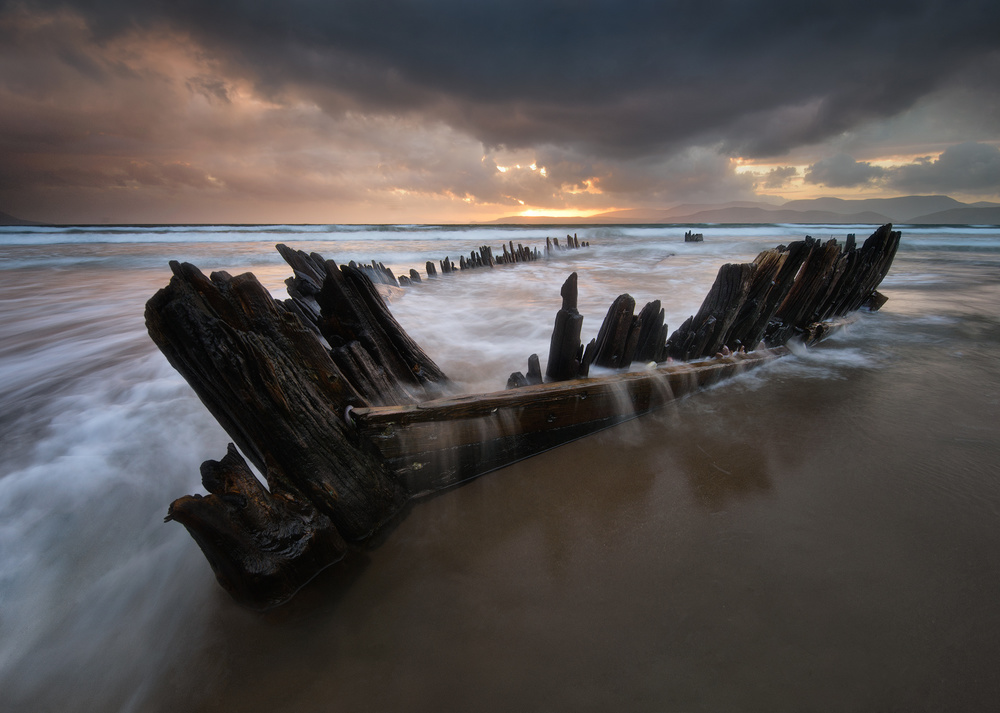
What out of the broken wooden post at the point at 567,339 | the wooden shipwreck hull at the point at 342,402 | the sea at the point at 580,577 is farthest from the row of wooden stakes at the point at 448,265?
the sea at the point at 580,577

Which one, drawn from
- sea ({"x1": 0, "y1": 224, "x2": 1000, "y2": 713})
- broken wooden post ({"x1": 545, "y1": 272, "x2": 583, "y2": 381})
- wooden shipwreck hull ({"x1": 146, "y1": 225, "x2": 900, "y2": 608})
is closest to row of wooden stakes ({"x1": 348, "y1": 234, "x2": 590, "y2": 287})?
wooden shipwreck hull ({"x1": 146, "y1": 225, "x2": 900, "y2": 608})

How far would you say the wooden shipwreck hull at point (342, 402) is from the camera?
1.64m

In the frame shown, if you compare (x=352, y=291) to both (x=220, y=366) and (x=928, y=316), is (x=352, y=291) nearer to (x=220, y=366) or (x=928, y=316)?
(x=220, y=366)

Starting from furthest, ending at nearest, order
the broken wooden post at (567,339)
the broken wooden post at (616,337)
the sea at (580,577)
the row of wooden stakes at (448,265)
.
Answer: the row of wooden stakes at (448,265)
the broken wooden post at (616,337)
the broken wooden post at (567,339)
the sea at (580,577)

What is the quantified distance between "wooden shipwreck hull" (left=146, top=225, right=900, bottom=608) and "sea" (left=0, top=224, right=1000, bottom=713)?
0.19 meters

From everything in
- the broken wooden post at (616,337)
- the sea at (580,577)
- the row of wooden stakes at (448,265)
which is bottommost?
the sea at (580,577)

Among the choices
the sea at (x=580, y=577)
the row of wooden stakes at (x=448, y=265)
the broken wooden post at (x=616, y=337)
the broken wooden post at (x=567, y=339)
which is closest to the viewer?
the sea at (x=580, y=577)

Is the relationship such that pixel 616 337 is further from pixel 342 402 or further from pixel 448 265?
pixel 448 265

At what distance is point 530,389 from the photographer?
2.54 metres

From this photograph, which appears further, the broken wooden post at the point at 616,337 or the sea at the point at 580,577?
the broken wooden post at the point at 616,337

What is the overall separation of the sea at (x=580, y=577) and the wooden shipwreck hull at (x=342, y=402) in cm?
19

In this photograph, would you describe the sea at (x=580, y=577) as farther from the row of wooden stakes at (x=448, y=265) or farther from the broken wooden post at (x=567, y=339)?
the row of wooden stakes at (x=448, y=265)

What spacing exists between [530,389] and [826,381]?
3.45m

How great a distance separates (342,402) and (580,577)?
1362mm
